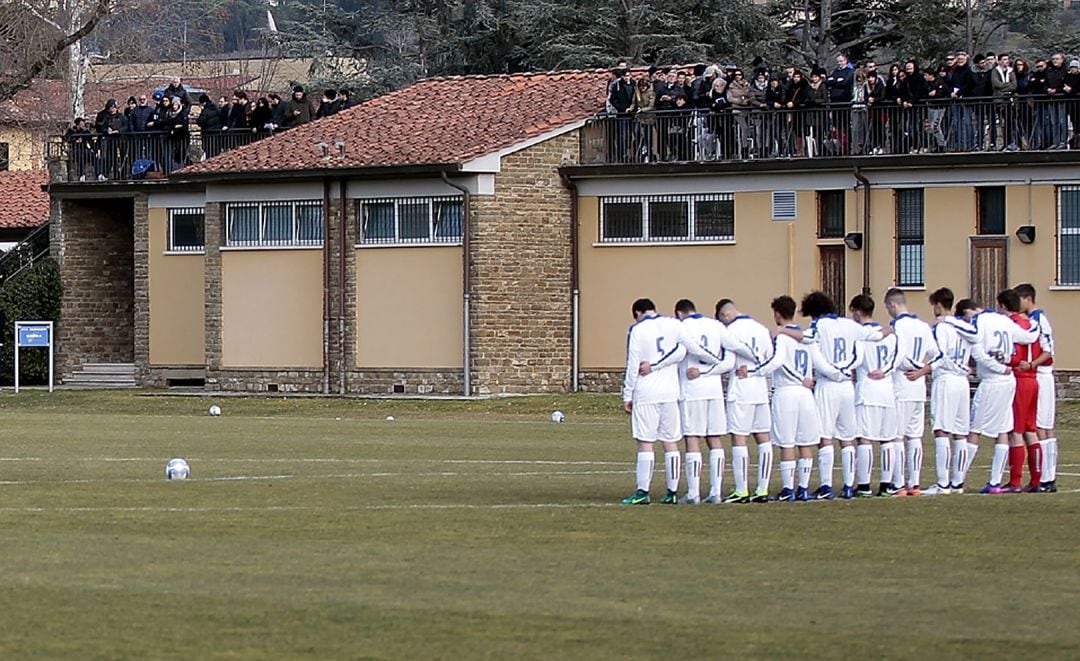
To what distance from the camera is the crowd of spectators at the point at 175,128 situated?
49.4 m

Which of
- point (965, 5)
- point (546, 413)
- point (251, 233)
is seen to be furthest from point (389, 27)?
point (546, 413)

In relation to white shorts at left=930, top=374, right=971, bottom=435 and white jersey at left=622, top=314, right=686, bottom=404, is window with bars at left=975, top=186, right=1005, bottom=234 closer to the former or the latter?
white shorts at left=930, top=374, right=971, bottom=435

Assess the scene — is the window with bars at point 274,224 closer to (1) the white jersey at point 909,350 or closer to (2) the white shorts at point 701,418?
(1) the white jersey at point 909,350

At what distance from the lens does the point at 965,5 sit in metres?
67.1

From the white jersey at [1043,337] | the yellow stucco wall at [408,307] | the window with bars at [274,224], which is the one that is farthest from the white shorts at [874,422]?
the window with bars at [274,224]

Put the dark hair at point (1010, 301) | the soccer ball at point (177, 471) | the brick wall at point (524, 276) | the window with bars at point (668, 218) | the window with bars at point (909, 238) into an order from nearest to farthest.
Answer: the dark hair at point (1010, 301), the soccer ball at point (177, 471), the window with bars at point (909, 238), the window with bars at point (668, 218), the brick wall at point (524, 276)

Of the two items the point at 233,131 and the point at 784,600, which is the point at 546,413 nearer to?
the point at 233,131

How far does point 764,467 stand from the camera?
20.3m

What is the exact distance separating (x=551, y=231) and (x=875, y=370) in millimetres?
24125

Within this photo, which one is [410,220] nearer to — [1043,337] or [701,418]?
[1043,337]

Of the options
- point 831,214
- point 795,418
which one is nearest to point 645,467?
point 795,418

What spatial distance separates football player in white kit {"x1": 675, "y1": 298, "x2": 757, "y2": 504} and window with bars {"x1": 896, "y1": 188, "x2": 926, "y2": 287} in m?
22.0

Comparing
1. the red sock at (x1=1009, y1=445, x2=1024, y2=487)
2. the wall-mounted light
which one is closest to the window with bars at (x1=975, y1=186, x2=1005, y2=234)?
the wall-mounted light

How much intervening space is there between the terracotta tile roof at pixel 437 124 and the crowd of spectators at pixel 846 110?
1.64 meters
